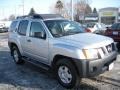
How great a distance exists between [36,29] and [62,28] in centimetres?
91

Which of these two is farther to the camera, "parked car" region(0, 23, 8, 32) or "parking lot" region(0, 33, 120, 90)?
"parked car" region(0, 23, 8, 32)

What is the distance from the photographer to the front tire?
19.5ft

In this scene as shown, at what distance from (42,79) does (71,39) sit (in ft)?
5.70

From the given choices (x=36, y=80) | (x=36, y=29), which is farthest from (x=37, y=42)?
(x=36, y=80)

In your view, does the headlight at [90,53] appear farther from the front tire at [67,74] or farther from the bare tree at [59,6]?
the bare tree at [59,6]

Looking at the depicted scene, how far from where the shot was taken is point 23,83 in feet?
22.4

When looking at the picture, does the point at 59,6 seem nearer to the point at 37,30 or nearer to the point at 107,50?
the point at 37,30

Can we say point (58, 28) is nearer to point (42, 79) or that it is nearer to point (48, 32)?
point (48, 32)

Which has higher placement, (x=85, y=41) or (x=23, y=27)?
Answer: (x=23, y=27)

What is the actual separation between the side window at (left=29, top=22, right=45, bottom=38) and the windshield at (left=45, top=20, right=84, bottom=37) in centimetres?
26

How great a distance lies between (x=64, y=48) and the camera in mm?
6102

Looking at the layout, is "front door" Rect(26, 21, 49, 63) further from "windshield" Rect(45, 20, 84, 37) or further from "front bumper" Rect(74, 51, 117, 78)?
"front bumper" Rect(74, 51, 117, 78)

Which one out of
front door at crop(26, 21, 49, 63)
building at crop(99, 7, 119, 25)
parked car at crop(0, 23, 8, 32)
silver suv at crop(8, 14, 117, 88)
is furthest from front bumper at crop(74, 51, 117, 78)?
building at crop(99, 7, 119, 25)

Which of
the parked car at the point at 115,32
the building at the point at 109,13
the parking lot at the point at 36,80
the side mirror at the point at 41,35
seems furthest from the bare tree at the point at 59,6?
the side mirror at the point at 41,35
